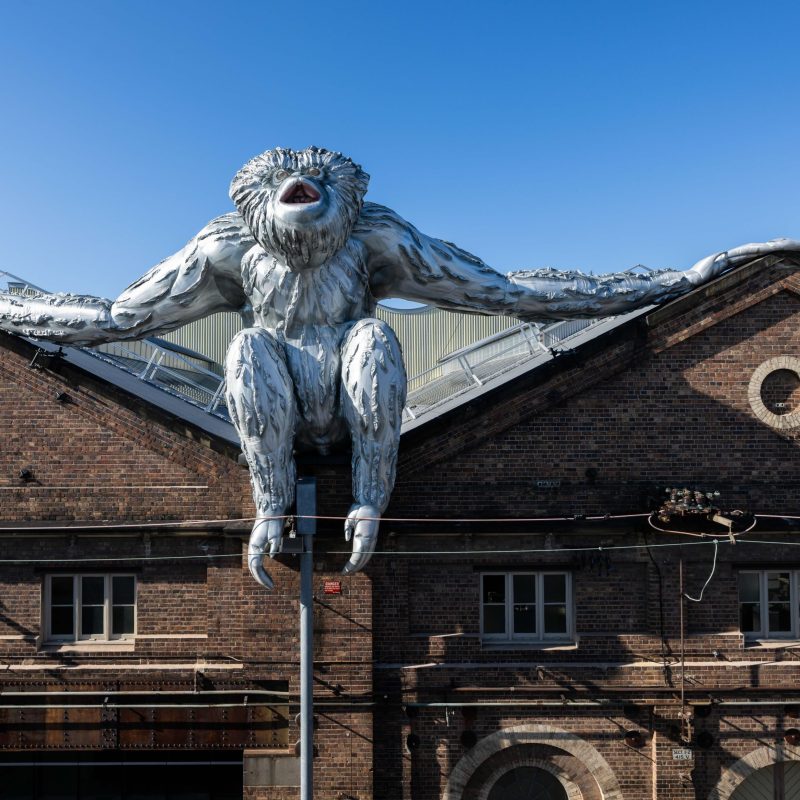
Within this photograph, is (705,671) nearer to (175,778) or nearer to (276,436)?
(276,436)

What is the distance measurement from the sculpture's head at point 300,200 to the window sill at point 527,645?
5521 millimetres

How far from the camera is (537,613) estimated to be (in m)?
12.6

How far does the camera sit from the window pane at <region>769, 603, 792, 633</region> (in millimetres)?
12625

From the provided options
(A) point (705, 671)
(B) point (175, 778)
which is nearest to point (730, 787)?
(A) point (705, 671)

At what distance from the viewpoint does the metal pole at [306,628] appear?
35.9ft

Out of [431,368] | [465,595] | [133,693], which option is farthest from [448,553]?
[431,368]

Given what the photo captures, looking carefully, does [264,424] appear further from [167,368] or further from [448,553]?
[167,368]

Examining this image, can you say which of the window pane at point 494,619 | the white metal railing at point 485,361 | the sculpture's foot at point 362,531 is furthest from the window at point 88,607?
the white metal railing at point 485,361

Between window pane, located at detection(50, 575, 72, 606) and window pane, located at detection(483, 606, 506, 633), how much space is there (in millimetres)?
5623

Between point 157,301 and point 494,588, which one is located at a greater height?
point 157,301

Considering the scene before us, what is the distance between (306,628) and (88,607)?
11.5 ft

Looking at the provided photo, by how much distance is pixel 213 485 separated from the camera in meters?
12.4

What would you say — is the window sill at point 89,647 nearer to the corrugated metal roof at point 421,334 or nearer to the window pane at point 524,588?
the window pane at point 524,588

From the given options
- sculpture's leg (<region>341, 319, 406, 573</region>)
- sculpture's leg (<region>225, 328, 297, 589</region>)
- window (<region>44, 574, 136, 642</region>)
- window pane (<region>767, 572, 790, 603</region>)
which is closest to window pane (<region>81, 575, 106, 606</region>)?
window (<region>44, 574, 136, 642</region>)
